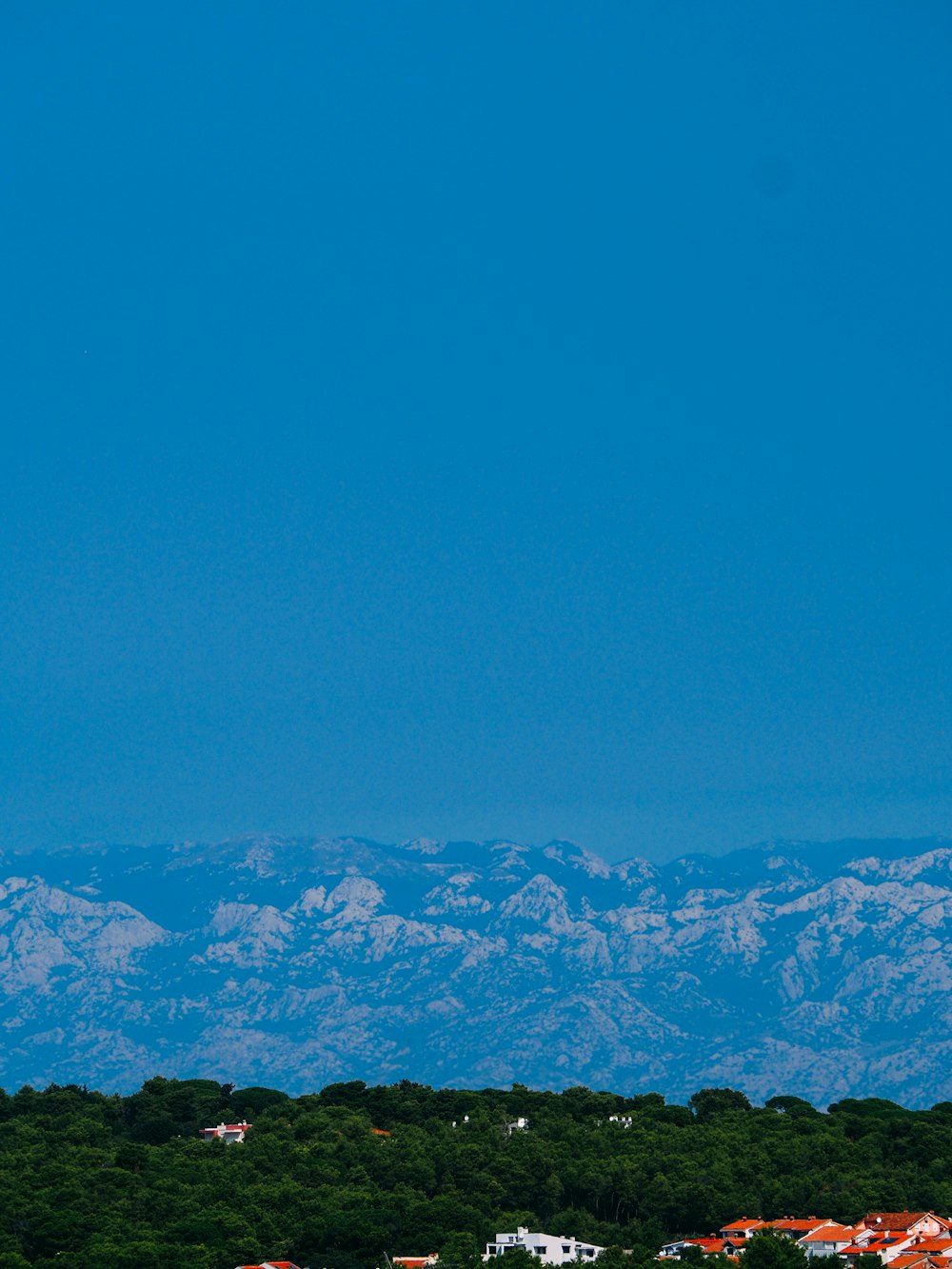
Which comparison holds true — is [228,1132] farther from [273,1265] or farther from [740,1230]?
[740,1230]

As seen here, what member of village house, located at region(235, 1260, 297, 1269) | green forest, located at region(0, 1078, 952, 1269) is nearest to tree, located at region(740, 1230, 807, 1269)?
green forest, located at region(0, 1078, 952, 1269)

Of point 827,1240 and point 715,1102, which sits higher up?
point 715,1102

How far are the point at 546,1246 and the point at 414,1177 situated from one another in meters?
11.6

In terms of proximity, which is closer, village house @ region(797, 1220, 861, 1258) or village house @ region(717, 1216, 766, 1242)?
village house @ region(797, 1220, 861, 1258)

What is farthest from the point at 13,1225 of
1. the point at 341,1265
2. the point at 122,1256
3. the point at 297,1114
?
the point at 297,1114

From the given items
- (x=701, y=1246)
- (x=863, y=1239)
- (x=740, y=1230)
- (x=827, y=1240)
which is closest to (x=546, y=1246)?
(x=701, y=1246)

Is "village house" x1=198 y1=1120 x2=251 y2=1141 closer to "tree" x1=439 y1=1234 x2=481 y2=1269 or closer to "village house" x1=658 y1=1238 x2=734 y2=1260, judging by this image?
"tree" x1=439 y1=1234 x2=481 y2=1269

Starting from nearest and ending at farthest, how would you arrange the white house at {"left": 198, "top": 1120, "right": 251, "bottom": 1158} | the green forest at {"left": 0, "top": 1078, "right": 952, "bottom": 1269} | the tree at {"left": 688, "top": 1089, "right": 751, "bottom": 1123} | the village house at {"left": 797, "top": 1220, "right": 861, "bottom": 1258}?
1. the village house at {"left": 797, "top": 1220, "right": 861, "bottom": 1258}
2. the green forest at {"left": 0, "top": 1078, "right": 952, "bottom": 1269}
3. the white house at {"left": 198, "top": 1120, "right": 251, "bottom": 1158}
4. the tree at {"left": 688, "top": 1089, "right": 751, "bottom": 1123}

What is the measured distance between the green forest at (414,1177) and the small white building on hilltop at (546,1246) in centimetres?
94

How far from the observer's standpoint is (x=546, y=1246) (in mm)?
98188

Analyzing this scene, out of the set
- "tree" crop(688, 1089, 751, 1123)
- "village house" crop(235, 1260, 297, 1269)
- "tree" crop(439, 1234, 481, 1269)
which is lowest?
"village house" crop(235, 1260, 297, 1269)

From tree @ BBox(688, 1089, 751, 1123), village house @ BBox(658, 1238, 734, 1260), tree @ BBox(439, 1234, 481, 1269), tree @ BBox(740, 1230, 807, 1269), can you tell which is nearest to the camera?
tree @ BBox(740, 1230, 807, 1269)

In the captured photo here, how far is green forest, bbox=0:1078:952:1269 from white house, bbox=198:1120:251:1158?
3.67 ft

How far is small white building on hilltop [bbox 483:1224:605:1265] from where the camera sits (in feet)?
320
